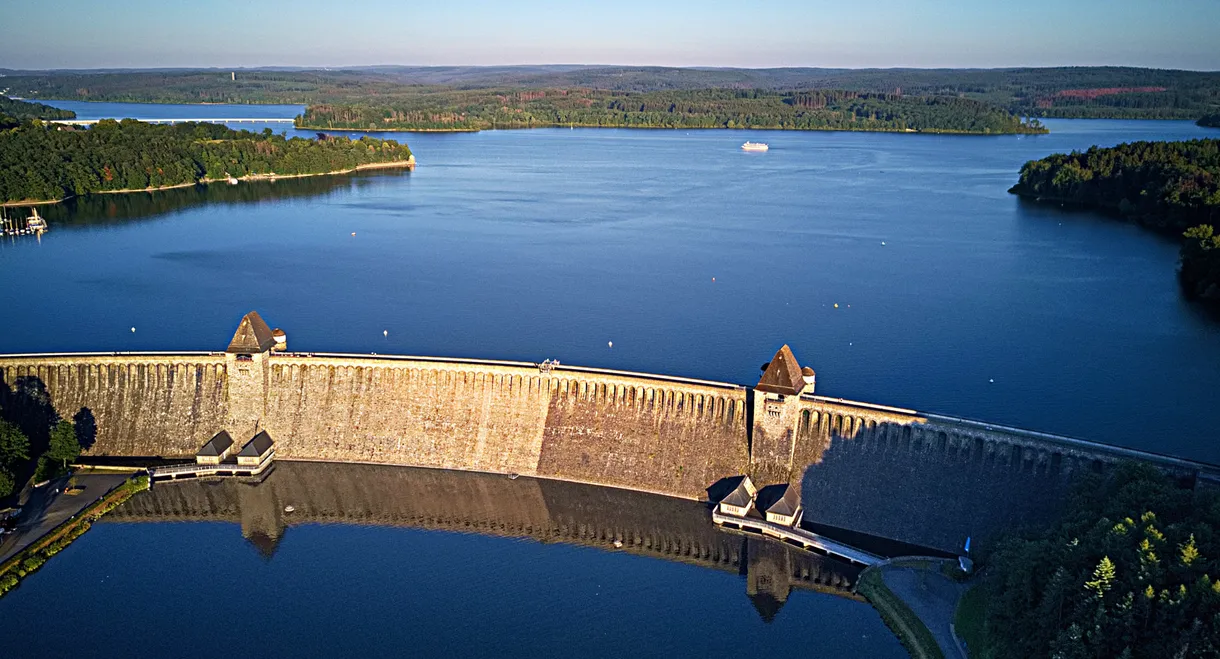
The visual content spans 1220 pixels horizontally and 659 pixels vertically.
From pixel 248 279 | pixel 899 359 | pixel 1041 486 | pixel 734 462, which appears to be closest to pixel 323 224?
pixel 248 279

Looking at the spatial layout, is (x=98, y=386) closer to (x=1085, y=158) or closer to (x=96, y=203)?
(x=96, y=203)

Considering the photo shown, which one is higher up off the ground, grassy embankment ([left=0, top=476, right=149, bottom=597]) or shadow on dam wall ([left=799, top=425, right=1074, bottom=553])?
shadow on dam wall ([left=799, top=425, right=1074, bottom=553])

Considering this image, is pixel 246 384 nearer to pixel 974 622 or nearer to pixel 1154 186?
pixel 974 622

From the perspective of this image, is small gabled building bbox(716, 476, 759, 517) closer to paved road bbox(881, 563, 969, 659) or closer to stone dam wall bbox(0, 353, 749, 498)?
stone dam wall bbox(0, 353, 749, 498)

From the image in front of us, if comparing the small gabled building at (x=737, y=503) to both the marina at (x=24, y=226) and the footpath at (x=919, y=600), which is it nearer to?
the footpath at (x=919, y=600)

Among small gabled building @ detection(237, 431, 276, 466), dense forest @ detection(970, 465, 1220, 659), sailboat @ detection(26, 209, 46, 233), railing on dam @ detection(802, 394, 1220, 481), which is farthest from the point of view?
sailboat @ detection(26, 209, 46, 233)

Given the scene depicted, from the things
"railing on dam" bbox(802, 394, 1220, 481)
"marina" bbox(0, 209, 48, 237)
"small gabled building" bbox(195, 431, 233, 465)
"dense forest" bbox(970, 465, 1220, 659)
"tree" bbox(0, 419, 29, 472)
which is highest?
"marina" bbox(0, 209, 48, 237)

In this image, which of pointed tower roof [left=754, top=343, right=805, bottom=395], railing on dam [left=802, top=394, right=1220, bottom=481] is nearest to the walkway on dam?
pointed tower roof [left=754, top=343, right=805, bottom=395]
